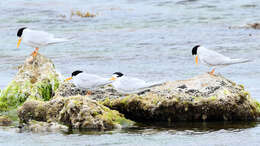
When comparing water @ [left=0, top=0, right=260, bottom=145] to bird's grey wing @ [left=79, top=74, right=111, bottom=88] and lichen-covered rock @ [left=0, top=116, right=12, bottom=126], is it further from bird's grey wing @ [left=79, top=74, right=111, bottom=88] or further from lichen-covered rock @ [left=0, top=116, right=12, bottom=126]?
bird's grey wing @ [left=79, top=74, right=111, bottom=88]

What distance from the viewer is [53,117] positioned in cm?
852

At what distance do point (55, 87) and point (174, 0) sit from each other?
82.0 ft

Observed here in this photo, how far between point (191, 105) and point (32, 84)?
3.25 metres

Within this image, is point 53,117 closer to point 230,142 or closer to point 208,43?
point 230,142

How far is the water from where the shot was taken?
25.5 ft

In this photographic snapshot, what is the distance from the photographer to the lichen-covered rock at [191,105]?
8.66 meters

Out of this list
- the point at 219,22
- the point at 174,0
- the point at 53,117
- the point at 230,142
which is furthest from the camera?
the point at 174,0

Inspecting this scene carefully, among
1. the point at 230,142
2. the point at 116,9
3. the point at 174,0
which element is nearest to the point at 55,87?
the point at 230,142

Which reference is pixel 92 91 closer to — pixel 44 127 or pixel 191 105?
pixel 44 127

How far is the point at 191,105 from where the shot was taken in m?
8.64

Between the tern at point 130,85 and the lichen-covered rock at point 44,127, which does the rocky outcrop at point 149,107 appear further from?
the tern at point 130,85

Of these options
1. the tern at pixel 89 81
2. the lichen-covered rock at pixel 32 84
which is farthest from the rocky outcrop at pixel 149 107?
the lichen-covered rock at pixel 32 84

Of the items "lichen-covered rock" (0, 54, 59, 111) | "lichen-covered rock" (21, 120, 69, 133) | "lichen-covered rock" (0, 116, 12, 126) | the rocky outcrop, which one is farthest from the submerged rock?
"lichen-covered rock" (21, 120, 69, 133)

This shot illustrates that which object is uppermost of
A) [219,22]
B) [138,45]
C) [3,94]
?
[219,22]
